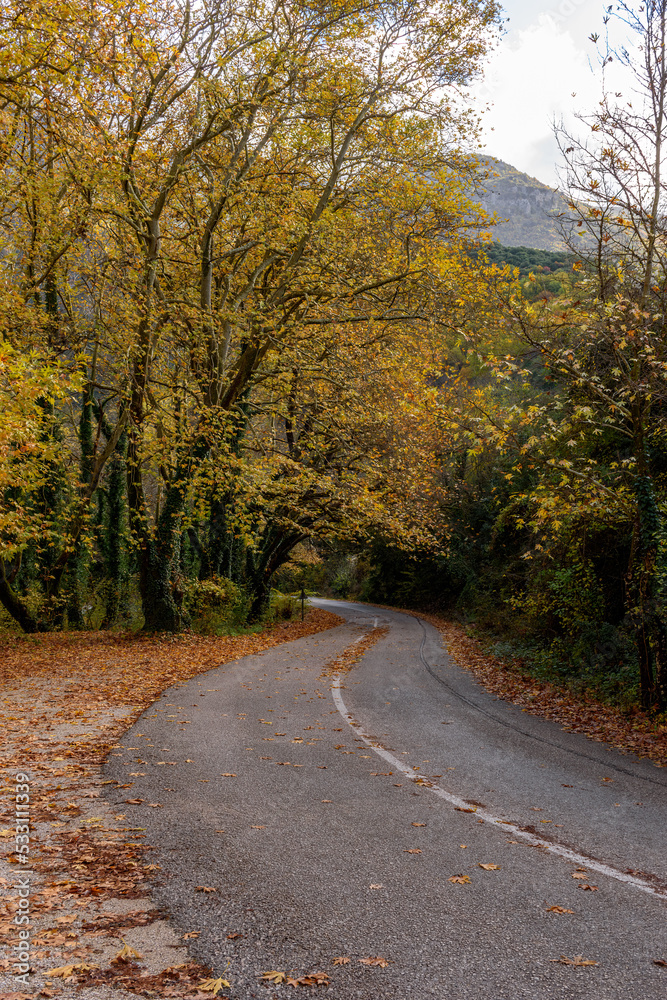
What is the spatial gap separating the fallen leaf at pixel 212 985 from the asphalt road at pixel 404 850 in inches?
1.9

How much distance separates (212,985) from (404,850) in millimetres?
2021

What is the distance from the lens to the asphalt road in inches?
129

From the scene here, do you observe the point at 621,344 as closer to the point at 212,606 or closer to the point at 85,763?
the point at 85,763

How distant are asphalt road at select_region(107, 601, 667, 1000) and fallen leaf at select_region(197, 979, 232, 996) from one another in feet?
0.16

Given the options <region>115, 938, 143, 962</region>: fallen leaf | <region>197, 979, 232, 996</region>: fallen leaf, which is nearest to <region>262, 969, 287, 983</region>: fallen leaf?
<region>197, 979, 232, 996</region>: fallen leaf

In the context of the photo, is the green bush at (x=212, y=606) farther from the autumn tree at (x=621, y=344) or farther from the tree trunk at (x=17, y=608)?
the autumn tree at (x=621, y=344)

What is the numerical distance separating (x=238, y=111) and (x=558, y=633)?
1361 centimetres

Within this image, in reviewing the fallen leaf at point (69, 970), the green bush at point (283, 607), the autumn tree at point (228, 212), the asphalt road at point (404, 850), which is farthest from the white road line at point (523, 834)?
the green bush at point (283, 607)

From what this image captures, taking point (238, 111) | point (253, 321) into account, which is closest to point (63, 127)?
point (238, 111)

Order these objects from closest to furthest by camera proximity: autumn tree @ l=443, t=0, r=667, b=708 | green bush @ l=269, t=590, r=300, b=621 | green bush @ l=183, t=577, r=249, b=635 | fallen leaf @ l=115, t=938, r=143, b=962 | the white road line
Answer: fallen leaf @ l=115, t=938, r=143, b=962 → the white road line → autumn tree @ l=443, t=0, r=667, b=708 → green bush @ l=183, t=577, r=249, b=635 → green bush @ l=269, t=590, r=300, b=621

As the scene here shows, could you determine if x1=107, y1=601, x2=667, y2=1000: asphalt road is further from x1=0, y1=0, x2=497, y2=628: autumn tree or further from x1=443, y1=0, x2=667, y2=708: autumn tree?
x1=0, y1=0, x2=497, y2=628: autumn tree

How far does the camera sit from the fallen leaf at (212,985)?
3.01 metres

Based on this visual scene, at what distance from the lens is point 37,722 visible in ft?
27.6

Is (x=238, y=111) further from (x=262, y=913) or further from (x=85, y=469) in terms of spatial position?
(x=262, y=913)
